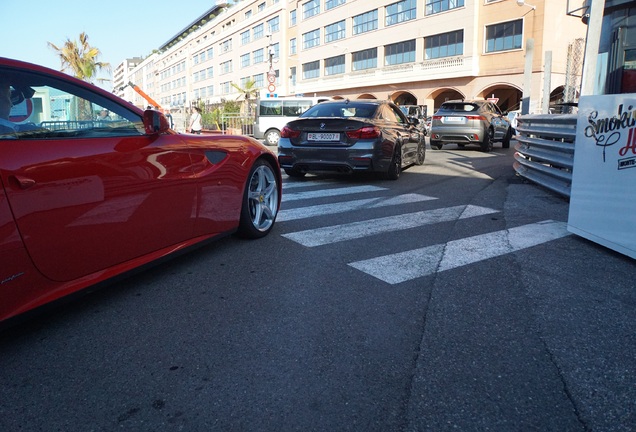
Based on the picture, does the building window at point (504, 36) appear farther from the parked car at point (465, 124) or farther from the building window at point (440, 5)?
the parked car at point (465, 124)

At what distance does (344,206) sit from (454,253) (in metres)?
2.45

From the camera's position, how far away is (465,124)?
15.7 m

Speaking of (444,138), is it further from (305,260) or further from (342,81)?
(342,81)

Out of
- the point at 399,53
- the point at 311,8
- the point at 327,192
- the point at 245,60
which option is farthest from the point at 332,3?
the point at 327,192

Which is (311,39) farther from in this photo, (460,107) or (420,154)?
(420,154)

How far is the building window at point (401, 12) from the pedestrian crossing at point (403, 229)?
37.3 metres

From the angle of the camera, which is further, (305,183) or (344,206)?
(305,183)

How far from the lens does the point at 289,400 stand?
220 centimetres

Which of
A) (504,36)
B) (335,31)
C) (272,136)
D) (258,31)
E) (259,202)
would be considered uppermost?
(258,31)

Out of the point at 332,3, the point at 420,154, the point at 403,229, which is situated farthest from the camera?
the point at 332,3

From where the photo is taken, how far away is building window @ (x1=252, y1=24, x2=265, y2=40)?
206ft

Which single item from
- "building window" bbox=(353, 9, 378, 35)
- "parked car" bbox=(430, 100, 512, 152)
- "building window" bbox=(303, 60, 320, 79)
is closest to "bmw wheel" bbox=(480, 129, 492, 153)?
"parked car" bbox=(430, 100, 512, 152)

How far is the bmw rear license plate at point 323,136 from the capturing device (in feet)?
27.3

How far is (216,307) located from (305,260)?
3.78 feet
